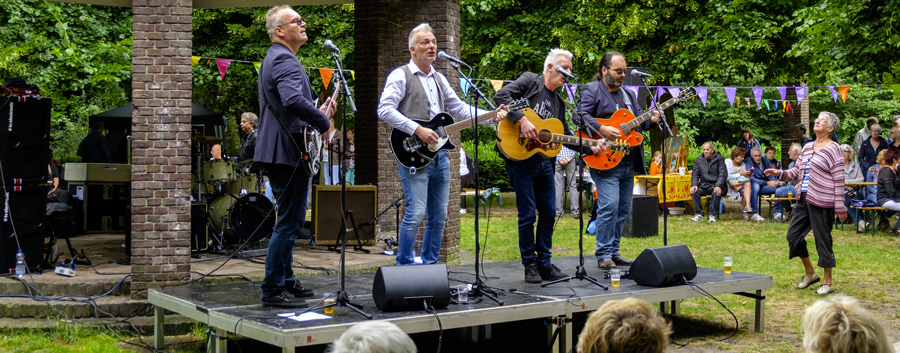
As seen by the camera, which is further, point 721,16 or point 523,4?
point 523,4

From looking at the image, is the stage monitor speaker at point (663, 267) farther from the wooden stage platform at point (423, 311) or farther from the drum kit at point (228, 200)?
the drum kit at point (228, 200)

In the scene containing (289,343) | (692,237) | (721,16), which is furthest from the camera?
(721,16)

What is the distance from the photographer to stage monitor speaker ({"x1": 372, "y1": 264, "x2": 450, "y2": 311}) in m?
5.50

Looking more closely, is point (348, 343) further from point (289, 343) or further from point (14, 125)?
point (14, 125)

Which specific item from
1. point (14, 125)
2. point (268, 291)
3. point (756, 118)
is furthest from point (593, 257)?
point (756, 118)

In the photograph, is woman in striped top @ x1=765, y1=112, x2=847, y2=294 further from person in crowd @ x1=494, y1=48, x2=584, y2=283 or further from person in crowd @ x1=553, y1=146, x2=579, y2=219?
person in crowd @ x1=553, y1=146, x2=579, y2=219

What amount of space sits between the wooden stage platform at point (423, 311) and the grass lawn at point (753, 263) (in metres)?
0.40

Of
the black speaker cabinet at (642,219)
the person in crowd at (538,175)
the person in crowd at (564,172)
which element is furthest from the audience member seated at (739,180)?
the person in crowd at (538,175)

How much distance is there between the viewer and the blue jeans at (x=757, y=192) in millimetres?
16516

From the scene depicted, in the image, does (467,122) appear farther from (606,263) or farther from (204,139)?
(204,139)

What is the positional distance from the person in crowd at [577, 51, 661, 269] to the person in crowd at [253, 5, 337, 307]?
2687 mm

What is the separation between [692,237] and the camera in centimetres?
1389

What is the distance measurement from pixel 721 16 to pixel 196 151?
12148 millimetres

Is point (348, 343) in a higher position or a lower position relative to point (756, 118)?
lower
